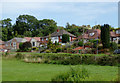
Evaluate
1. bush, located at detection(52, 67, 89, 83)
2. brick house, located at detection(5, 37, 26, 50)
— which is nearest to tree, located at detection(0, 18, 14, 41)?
brick house, located at detection(5, 37, 26, 50)

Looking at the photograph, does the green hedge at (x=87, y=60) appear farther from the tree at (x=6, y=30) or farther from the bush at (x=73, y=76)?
the tree at (x=6, y=30)

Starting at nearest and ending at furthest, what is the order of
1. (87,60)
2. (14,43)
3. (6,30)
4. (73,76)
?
(73,76) → (87,60) → (14,43) → (6,30)

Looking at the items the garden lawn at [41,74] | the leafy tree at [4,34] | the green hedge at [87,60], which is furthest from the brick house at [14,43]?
the garden lawn at [41,74]

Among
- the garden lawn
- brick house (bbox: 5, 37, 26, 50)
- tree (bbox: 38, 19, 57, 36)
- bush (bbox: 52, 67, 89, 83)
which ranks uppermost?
tree (bbox: 38, 19, 57, 36)

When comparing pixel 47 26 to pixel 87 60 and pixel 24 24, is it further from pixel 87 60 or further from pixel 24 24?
pixel 87 60

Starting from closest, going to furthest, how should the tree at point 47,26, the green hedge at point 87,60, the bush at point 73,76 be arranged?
the bush at point 73,76 → the green hedge at point 87,60 → the tree at point 47,26

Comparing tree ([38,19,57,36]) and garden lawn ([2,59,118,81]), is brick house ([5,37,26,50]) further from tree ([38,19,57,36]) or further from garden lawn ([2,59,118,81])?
garden lawn ([2,59,118,81])

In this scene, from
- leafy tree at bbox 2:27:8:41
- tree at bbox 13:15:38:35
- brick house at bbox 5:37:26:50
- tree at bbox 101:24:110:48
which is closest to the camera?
tree at bbox 101:24:110:48

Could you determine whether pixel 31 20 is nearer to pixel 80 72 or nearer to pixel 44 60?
pixel 44 60

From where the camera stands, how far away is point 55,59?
66.8ft

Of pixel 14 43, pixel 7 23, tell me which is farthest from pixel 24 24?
pixel 14 43

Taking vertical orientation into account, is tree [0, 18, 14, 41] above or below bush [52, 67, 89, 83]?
above

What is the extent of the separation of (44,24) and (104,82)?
231 feet

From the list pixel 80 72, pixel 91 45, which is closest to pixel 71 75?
pixel 80 72
